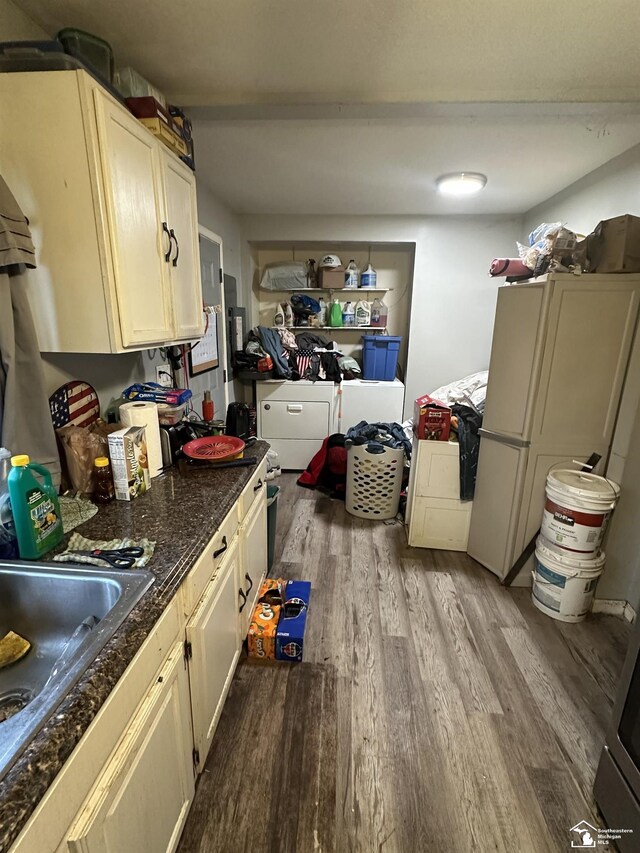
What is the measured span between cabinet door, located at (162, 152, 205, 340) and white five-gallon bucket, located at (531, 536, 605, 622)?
2072mm

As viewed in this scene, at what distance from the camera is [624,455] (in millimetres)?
1935

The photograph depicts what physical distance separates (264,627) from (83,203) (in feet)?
5.58

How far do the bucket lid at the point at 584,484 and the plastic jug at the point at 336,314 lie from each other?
245 cm

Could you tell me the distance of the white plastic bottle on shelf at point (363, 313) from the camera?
389 cm

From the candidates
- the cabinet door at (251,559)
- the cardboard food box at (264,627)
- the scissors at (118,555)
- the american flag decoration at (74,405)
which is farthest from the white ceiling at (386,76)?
the cardboard food box at (264,627)

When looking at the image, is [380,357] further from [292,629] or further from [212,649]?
[212,649]

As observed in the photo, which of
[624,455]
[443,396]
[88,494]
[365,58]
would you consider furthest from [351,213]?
[88,494]

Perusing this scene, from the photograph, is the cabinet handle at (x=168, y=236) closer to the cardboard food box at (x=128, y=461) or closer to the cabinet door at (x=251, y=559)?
the cardboard food box at (x=128, y=461)

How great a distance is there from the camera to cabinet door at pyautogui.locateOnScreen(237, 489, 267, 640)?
1.58 metres

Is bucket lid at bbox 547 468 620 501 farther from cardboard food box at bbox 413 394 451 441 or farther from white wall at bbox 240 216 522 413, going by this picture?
white wall at bbox 240 216 522 413

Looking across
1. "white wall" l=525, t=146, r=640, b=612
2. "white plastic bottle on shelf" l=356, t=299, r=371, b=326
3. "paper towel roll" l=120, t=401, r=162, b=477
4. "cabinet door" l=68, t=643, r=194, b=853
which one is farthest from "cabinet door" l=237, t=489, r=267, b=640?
"white plastic bottle on shelf" l=356, t=299, r=371, b=326

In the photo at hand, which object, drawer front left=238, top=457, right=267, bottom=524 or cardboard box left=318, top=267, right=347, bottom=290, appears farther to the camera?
cardboard box left=318, top=267, right=347, bottom=290

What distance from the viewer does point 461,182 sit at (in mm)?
2648

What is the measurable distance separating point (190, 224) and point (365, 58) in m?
0.93
